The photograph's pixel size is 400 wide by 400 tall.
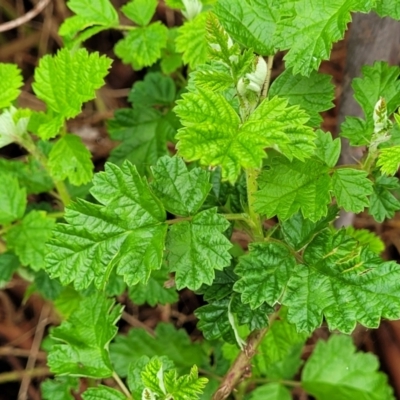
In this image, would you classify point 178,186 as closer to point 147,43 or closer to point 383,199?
point 383,199

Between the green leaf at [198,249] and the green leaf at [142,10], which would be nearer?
the green leaf at [198,249]

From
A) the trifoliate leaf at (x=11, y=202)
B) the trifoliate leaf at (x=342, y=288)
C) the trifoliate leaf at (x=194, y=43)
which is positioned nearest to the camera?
the trifoliate leaf at (x=342, y=288)

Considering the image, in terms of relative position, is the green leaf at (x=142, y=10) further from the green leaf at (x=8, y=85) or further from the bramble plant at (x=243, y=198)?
the green leaf at (x=8, y=85)

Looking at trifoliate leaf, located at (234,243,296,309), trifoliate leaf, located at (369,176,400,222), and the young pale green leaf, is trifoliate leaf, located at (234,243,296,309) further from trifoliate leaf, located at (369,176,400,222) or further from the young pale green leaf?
the young pale green leaf

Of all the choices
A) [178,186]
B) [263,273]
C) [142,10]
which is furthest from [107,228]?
[142,10]

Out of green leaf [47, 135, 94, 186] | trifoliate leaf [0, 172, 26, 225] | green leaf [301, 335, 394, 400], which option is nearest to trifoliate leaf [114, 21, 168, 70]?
green leaf [47, 135, 94, 186]

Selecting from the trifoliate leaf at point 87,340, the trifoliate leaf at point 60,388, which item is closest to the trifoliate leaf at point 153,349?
the trifoliate leaf at point 60,388

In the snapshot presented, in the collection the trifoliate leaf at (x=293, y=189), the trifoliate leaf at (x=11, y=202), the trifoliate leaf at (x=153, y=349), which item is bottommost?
the trifoliate leaf at (x=153, y=349)

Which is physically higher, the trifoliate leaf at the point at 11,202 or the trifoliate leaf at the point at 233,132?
the trifoliate leaf at the point at 233,132
